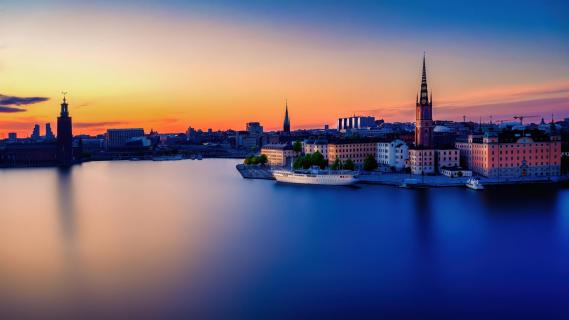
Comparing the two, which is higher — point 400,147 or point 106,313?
point 400,147

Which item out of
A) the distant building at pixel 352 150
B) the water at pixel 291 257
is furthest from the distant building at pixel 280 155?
the water at pixel 291 257

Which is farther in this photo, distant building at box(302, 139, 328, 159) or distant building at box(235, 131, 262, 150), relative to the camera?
distant building at box(235, 131, 262, 150)

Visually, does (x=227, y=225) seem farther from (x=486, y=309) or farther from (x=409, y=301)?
(x=486, y=309)

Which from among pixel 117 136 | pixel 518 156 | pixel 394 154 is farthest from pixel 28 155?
pixel 518 156

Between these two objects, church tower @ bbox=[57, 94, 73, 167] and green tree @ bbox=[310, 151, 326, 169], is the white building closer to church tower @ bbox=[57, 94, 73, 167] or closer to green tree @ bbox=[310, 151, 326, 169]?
green tree @ bbox=[310, 151, 326, 169]

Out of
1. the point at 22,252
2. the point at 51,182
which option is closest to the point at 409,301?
the point at 22,252

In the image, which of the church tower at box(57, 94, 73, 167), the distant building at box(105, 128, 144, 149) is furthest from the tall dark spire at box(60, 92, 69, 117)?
the distant building at box(105, 128, 144, 149)
